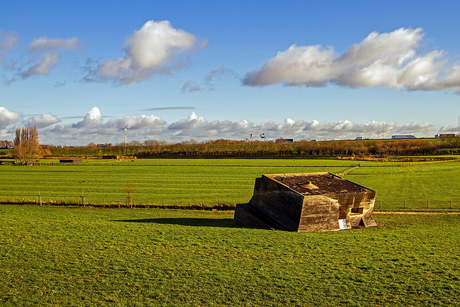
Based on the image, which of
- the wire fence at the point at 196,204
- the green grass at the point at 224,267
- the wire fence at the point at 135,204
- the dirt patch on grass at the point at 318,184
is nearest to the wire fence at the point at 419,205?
the wire fence at the point at 196,204

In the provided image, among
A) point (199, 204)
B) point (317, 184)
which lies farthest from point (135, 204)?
point (317, 184)

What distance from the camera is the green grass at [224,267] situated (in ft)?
39.7

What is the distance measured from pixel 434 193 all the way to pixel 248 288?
47276mm

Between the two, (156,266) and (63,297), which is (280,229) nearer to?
(156,266)

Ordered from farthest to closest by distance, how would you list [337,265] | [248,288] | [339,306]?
[337,265], [248,288], [339,306]

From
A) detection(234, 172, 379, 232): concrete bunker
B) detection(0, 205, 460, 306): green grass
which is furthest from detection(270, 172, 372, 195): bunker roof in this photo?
detection(0, 205, 460, 306): green grass

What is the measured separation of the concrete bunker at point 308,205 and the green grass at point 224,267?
48.4 inches

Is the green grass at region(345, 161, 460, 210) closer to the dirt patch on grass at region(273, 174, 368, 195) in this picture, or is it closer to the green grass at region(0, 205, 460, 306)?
the dirt patch on grass at region(273, 174, 368, 195)

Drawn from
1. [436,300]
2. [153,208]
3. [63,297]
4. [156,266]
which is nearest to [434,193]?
[153,208]

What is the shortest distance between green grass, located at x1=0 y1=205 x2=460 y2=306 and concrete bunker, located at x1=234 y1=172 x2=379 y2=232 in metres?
1.23

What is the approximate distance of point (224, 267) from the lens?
15539 millimetres

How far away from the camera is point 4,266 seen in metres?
15.3

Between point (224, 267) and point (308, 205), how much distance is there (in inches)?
375

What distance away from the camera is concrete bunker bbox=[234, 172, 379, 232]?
920 inches
